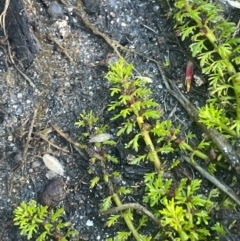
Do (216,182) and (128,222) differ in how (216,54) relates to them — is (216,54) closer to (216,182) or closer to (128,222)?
(216,182)

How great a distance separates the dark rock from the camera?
2.57m

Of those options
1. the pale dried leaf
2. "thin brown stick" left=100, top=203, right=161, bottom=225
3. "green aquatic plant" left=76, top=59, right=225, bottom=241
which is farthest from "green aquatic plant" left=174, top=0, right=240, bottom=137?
the pale dried leaf

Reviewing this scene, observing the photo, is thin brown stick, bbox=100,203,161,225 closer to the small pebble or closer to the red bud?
the red bud

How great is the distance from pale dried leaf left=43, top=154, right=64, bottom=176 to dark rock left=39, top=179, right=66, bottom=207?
6 centimetres

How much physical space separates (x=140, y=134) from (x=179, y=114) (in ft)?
0.72

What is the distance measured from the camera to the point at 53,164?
8.65ft

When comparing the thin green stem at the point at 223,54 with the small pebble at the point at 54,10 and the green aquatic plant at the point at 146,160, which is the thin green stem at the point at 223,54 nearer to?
the green aquatic plant at the point at 146,160

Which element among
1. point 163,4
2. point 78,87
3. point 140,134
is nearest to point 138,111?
point 140,134

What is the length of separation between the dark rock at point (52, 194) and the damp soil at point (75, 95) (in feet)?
0.08

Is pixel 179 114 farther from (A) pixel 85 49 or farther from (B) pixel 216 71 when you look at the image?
(A) pixel 85 49

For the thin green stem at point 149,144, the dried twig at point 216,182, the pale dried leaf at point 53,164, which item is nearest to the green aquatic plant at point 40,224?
the pale dried leaf at point 53,164

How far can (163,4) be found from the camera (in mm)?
2832

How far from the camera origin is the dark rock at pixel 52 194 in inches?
101

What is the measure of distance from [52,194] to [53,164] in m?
0.13
